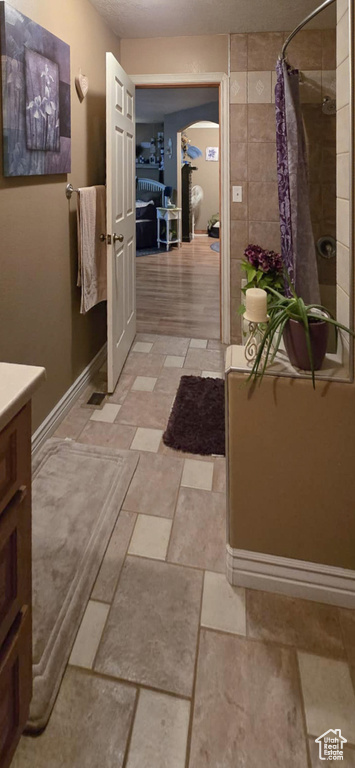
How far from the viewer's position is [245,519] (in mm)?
1611

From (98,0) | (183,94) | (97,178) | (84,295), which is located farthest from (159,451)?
(183,94)

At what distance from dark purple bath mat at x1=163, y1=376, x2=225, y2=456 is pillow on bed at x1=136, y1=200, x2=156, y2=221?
6.82 m

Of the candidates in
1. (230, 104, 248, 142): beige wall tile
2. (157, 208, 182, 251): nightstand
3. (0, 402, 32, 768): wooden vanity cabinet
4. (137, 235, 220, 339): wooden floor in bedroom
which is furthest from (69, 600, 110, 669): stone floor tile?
(157, 208, 182, 251): nightstand

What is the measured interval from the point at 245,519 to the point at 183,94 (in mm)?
7833

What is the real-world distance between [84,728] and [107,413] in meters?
1.86

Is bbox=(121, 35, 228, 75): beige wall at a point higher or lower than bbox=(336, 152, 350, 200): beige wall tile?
higher

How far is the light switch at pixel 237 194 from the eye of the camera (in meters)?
3.79

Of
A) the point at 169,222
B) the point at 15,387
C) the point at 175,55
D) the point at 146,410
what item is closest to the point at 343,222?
the point at 15,387

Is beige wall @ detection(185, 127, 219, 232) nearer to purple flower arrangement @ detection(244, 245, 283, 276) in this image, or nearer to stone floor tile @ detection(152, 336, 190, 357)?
stone floor tile @ detection(152, 336, 190, 357)

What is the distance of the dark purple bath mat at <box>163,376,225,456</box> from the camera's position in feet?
8.52

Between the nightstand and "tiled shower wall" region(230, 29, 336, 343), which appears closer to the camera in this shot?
"tiled shower wall" region(230, 29, 336, 343)

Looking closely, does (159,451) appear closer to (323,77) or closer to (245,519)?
(245,519)

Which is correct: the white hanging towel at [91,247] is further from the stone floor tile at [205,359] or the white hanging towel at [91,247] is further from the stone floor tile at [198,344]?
the stone floor tile at [198,344]

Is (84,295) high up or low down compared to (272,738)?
up
